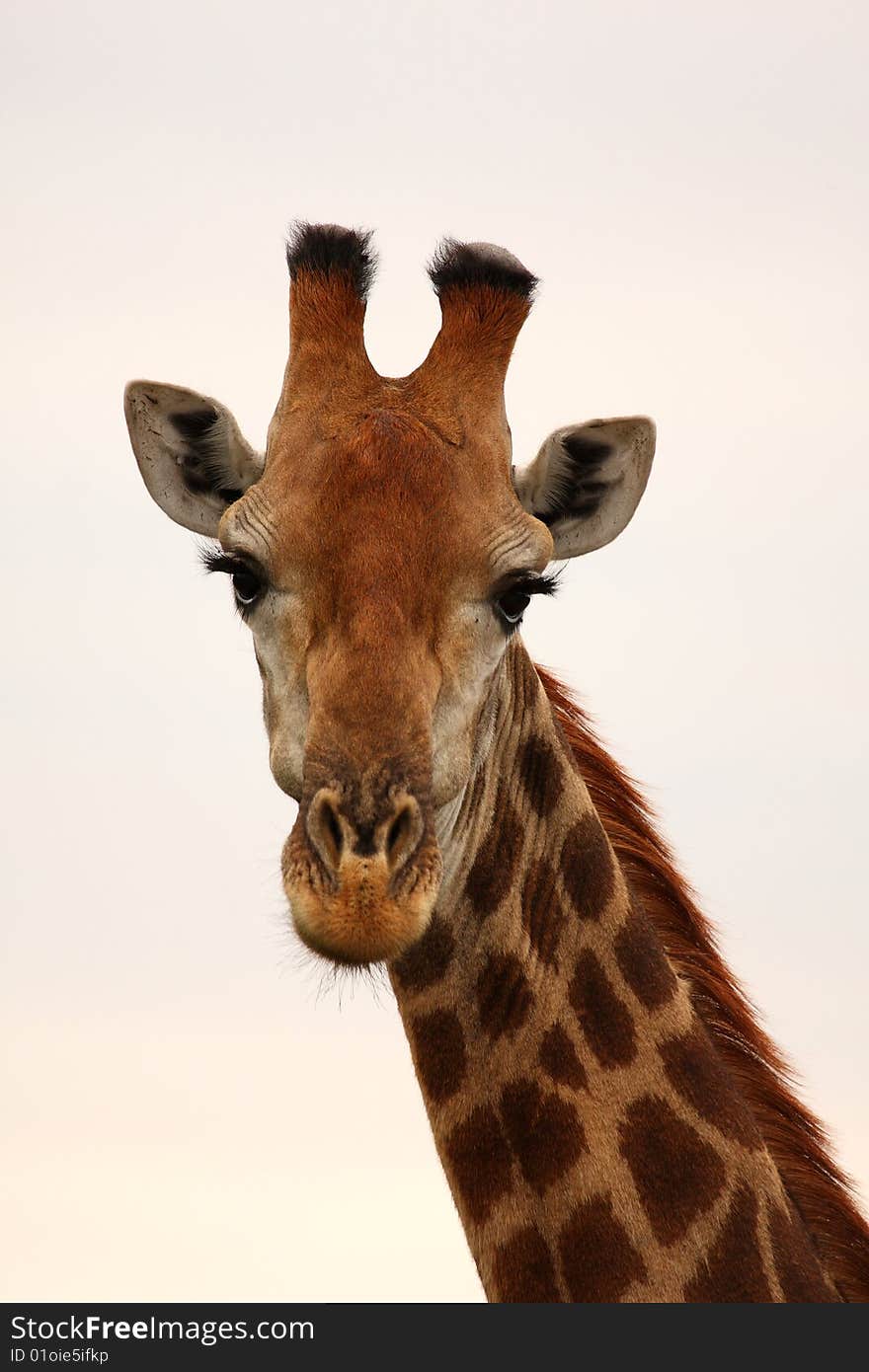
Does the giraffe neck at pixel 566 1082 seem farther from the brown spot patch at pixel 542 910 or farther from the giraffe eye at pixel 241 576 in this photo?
the giraffe eye at pixel 241 576

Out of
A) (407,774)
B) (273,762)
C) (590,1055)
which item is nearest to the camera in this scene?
(407,774)

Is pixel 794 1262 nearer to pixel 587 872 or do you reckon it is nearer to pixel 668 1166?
pixel 668 1166

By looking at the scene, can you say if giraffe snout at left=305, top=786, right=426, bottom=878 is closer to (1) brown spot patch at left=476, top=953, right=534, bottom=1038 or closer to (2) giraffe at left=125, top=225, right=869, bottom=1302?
(2) giraffe at left=125, top=225, right=869, bottom=1302

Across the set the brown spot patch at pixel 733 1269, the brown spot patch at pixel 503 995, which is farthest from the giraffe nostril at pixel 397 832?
the brown spot patch at pixel 733 1269

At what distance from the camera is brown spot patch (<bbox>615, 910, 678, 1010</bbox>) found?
32.7ft

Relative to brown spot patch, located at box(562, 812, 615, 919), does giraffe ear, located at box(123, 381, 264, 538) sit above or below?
above

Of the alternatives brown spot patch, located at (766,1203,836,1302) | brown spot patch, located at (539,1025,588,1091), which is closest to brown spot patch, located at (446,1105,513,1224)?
brown spot patch, located at (539,1025,588,1091)

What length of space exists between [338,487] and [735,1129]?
13.0 feet

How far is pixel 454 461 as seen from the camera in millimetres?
9586

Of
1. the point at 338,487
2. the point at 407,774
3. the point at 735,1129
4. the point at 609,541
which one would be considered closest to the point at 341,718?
the point at 407,774

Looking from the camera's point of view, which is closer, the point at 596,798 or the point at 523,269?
the point at 523,269

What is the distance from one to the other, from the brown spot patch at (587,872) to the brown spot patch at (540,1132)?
1.03 m

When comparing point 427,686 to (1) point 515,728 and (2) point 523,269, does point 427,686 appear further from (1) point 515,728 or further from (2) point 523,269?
(2) point 523,269

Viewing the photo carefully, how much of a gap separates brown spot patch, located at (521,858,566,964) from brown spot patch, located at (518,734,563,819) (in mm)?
316
